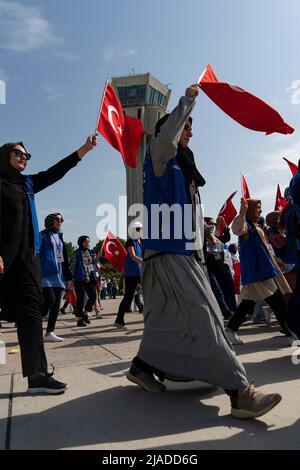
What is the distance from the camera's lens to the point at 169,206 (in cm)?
287

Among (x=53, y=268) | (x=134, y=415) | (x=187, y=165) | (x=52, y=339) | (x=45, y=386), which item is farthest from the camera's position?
(x=53, y=268)

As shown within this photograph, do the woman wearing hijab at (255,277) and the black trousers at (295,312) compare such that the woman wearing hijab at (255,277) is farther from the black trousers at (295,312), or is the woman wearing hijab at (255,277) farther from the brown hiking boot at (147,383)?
the brown hiking boot at (147,383)

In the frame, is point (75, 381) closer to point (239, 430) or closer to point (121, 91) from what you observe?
point (239, 430)

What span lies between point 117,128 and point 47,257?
2267 mm

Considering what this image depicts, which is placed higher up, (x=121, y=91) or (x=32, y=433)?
(x=121, y=91)

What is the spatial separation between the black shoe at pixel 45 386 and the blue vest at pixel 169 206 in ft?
3.97

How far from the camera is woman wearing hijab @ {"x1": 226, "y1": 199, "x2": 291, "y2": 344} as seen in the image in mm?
5141

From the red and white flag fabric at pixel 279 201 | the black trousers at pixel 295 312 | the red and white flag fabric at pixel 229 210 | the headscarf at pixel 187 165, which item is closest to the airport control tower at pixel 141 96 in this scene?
the red and white flag fabric at pixel 229 210

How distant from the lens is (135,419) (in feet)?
8.16

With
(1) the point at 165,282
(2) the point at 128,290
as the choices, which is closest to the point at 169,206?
(1) the point at 165,282

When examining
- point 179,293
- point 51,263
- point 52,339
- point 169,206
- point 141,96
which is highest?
point 141,96

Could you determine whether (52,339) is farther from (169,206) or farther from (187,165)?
(187,165)
